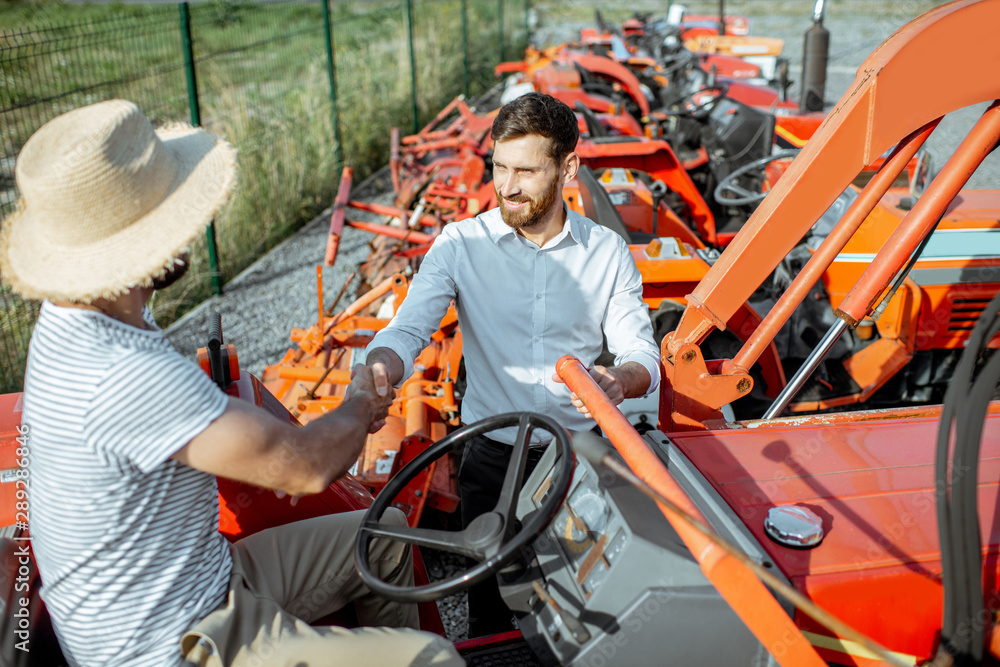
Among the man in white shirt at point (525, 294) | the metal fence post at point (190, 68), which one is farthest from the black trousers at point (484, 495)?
the metal fence post at point (190, 68)

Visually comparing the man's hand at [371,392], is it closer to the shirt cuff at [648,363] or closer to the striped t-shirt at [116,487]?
the striped t-shirt at [116,487]

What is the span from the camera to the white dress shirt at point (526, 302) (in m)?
2.15

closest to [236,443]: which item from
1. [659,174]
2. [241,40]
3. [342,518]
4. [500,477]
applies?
[342,518]

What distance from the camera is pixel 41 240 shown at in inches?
53.5

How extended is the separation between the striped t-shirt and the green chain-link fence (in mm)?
3424

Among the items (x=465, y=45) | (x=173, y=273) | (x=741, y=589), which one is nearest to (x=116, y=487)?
(x=173, y=273)

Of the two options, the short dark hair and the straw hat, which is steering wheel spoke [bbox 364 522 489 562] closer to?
the straw hat

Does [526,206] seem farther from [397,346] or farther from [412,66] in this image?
[412,66]

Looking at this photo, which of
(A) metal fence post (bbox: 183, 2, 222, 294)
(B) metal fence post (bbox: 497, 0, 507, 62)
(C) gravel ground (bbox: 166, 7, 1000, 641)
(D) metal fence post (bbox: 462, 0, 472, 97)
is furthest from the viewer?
(B) metal fence post (bbox: 497, 0, 507, 62)

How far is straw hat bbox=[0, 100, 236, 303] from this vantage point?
4.27ft

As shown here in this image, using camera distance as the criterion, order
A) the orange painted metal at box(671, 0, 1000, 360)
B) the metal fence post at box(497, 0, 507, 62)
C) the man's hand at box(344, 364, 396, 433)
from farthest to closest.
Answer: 1. the metal fence post at box(497, 0, 507, 62)
2. the orange painted metal at box(671, 0, 1000, 360)
3. the man's hand at box(344, 364, 396, 433)

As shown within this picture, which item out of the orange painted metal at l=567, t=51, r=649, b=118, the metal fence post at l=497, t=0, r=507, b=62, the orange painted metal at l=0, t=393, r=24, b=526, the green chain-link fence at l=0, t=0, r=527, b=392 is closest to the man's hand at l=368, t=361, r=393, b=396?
the orange painted metal at l=0, t=393, r=24, b=526

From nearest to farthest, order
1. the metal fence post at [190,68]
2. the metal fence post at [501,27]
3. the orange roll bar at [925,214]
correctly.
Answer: the orange roll bar at [925,214], the metal fence post at [190,68], the metal fence post at [501,27]

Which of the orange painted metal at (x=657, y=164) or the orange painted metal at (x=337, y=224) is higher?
the orange painted metal at (x=657, y=164)
